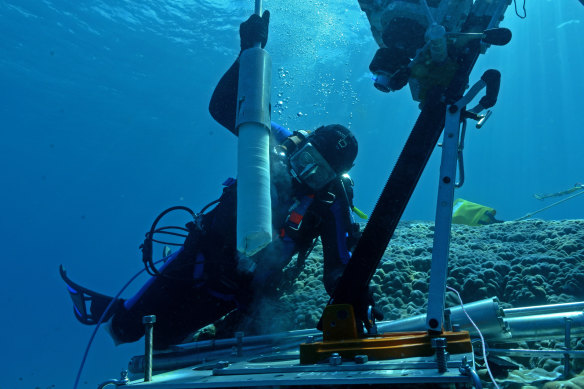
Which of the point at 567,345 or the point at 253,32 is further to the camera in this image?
the point at 253,32

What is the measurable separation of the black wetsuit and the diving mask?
11 cm

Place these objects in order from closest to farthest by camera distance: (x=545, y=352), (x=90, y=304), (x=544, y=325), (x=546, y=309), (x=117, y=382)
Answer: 1. (x=117, y=382)
2. (x=545, y=352)
3. (x=544, y=325)
4. (x=546, y=309)
5. (x=90, y=304)

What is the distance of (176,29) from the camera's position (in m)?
24.6

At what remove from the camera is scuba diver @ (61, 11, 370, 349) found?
3.59 meters

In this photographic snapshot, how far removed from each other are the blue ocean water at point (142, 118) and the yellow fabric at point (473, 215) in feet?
16.0

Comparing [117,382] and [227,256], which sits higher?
[227,256]

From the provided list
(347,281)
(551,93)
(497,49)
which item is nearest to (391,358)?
(347,281)

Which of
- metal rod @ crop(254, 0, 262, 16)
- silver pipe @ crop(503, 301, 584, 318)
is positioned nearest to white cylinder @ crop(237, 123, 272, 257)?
metal rod @ crop(254, 0, 262, 16)

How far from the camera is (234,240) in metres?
3.68

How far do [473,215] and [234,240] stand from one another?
713cm

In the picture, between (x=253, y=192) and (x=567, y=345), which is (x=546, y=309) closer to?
(x=567, y=345)

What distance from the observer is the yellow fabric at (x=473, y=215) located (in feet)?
28.4

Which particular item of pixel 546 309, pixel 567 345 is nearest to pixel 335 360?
pixel 567 345

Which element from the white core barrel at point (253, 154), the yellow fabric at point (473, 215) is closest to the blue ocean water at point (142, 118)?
the yellow fabric at point (473, 215)
